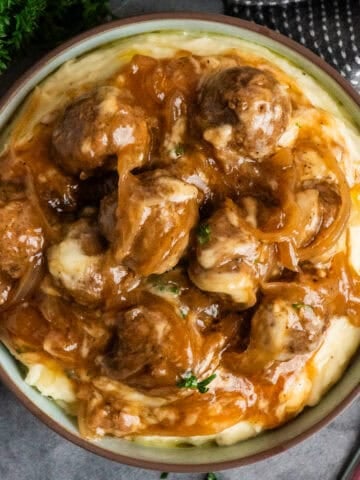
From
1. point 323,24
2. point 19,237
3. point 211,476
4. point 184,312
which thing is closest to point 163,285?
point 184,312

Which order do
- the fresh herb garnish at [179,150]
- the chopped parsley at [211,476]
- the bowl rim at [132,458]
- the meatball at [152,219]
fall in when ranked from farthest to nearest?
the chopped parsley at [211,476] < the bowl rim at [132,458] < the fresh herb garnish at [179,150] < the meatball at [152,219]

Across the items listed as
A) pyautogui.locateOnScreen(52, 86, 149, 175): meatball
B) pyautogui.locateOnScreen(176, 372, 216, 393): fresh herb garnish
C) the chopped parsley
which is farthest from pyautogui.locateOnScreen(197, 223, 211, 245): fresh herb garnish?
the chopped parsley

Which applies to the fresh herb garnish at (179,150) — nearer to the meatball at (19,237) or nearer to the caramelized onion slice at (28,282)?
the meatball at (19,237)

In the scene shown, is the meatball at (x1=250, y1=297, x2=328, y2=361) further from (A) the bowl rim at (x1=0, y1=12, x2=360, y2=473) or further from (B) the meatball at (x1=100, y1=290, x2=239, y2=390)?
(A) the bowl rim at (x1=0, y1=12, x2=360, y2=473)

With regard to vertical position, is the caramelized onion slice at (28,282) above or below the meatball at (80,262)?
below

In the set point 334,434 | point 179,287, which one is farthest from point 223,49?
point 334,434

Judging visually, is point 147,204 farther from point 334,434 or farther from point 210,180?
point 334,434

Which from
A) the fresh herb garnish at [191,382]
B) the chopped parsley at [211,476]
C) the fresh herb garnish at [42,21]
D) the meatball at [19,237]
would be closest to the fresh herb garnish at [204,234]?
the fresh herb garnish at [191,382]
